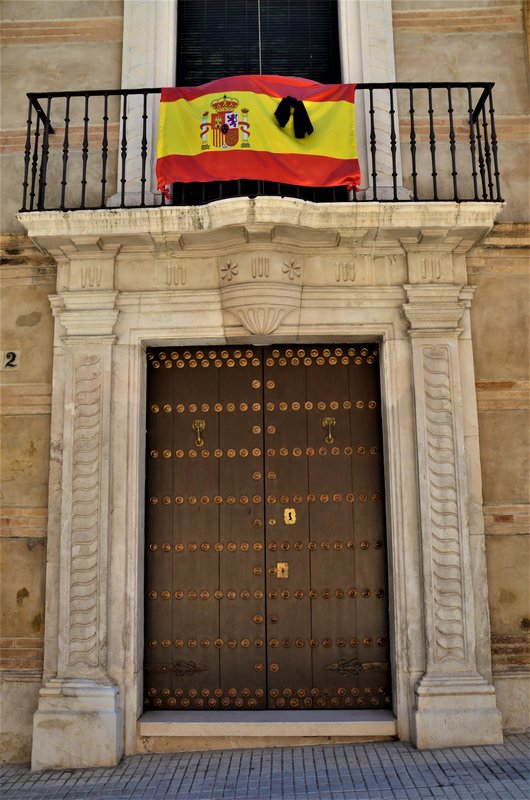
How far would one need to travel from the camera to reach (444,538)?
475cm

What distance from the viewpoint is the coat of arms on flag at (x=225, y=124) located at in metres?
4.92

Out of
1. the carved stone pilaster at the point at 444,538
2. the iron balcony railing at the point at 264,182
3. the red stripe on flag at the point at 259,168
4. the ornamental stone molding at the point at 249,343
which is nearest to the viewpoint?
the carved stone pilaster at the point at 444,538

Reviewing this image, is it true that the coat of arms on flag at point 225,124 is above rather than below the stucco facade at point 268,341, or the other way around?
above

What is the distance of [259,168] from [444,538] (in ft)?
10.2

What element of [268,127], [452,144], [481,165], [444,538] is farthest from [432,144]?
[444,538]

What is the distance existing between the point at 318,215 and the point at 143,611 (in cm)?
331

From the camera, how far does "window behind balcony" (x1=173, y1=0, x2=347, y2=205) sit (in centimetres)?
591

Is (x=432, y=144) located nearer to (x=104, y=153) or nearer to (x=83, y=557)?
(x=104, y=153)

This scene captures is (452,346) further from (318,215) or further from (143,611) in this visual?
(143,611)

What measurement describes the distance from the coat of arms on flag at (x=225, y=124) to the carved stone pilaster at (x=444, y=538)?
1813 millimetres

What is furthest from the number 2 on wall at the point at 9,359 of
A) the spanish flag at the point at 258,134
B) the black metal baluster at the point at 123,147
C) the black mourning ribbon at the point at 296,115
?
the black mourning ribbon at the point at 296,115

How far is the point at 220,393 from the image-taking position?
5.34 m

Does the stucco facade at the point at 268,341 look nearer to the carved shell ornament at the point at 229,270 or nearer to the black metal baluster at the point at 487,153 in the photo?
the carved shell ornament at the point at 229,270

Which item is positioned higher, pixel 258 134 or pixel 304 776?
pixel 258 134
